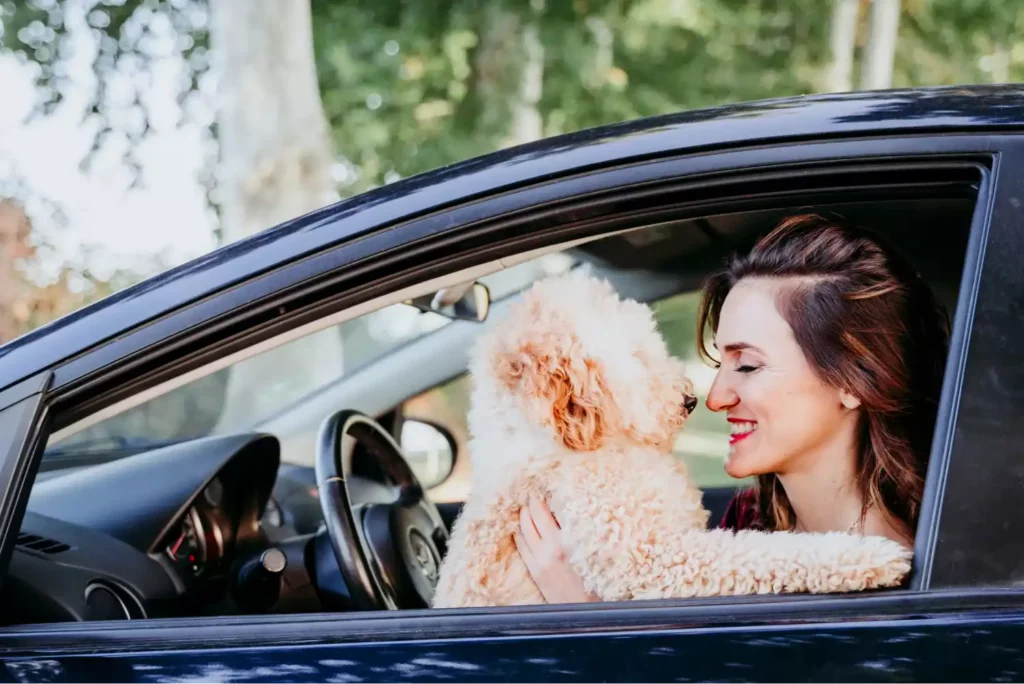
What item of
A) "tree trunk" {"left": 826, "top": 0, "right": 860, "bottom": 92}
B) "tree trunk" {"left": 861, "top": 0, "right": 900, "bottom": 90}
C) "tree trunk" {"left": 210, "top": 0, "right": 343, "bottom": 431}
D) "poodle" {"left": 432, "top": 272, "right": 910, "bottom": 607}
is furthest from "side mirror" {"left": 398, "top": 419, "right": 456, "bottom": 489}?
"tree trunk" {"left": 826, "top": 0, "right": 860, "bottom": 92}

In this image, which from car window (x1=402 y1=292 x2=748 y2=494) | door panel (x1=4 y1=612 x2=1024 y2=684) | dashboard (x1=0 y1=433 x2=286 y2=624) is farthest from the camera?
car window (x1=402 y1=292 x2=748 y2=494)

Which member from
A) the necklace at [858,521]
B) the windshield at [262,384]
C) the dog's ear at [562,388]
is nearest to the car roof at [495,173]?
the windshield at [262,384]

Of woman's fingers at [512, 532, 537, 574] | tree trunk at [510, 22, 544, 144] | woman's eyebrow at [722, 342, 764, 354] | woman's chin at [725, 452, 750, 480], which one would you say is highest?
tree trunk at [510, 22, 544, 144]

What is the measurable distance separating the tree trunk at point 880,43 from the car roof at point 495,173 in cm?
885

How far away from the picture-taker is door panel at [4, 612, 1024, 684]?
1.13 meters

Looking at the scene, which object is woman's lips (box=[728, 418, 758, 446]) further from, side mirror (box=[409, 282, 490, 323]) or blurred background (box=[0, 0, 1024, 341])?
blurred background (box=[0, 0, 1024, 341])

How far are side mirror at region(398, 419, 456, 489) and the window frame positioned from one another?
188 centimetres

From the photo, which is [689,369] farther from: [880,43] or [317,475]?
[880,43]

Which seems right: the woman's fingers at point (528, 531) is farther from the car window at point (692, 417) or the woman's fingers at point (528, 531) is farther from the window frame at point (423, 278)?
the car window at point (692, 417)

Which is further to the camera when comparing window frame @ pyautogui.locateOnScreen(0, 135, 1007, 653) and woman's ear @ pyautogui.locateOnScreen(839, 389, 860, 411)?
woman's ear @ pyautogui.locateOnScreen(839, 389, 860, 411)

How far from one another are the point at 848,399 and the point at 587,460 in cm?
43

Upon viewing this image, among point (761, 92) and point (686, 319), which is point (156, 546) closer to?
point (686, 319)

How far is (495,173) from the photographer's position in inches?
54.2

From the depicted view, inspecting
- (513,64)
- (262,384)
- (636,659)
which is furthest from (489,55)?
(636,659)
